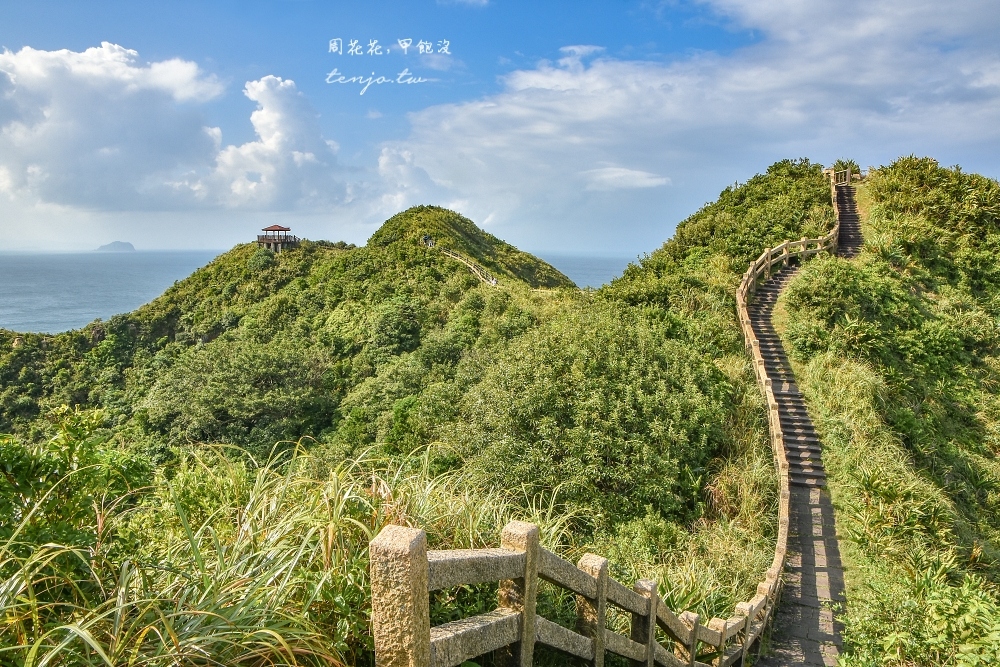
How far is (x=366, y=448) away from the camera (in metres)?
5.82

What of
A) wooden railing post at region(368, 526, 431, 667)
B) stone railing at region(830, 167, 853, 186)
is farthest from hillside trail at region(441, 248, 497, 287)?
wooden railing post at region(368, 526, 431, 667)

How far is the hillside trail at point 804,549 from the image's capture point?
862 cm

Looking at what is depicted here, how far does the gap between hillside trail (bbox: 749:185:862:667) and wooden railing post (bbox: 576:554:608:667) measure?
A: 5789 mm

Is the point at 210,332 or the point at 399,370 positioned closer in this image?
the point at 399,370

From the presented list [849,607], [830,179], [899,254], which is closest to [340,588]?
[849,607]

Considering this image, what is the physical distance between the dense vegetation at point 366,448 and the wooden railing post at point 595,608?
30 cm

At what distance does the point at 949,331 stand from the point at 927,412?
5119 mm

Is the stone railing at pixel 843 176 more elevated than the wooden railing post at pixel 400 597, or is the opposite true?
the stone railing at pixel 843 176

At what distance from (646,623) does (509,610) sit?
179cm

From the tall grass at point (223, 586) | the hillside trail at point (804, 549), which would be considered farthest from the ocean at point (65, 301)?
the tall grass at point (223, 586)

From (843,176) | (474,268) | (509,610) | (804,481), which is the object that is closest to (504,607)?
(509,610)

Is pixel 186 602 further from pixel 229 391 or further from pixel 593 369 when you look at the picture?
pixel 229 391

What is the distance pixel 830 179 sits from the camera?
3306 cm

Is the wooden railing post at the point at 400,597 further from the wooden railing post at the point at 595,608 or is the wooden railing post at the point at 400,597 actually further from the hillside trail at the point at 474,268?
the hillside trail at the point at 474,268
